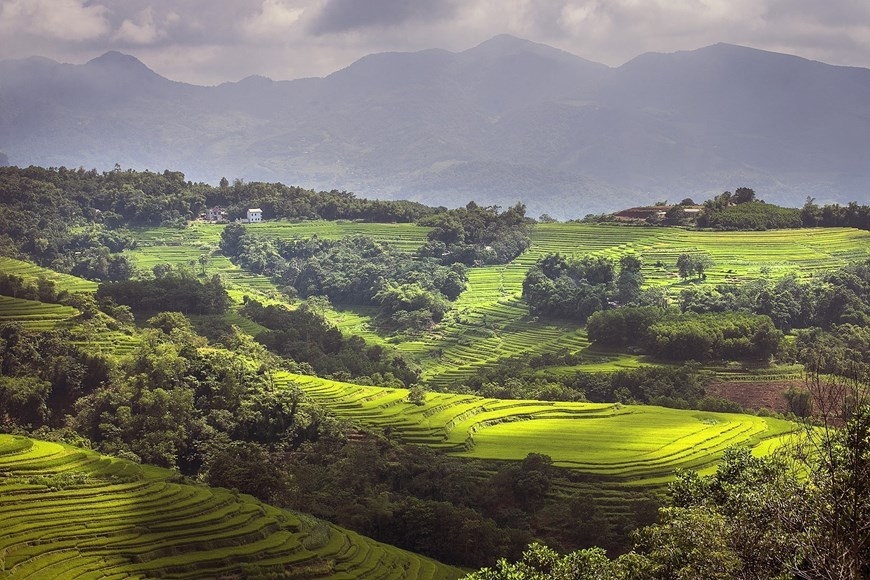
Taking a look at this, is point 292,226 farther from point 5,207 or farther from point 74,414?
point 74,414

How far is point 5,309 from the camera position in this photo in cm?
3962

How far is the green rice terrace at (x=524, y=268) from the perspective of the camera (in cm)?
5159

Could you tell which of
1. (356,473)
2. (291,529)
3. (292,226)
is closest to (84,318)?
(356,473)

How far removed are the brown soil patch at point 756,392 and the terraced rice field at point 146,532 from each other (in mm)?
19997

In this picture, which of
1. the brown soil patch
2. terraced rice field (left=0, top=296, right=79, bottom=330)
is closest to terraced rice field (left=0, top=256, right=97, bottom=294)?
terraced rice field (left=0, top=296, right=79, bottom=330)

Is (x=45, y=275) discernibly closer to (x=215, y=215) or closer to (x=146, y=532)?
(x=146, y=532)

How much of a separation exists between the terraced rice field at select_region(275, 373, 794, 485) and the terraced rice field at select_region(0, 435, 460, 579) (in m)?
8.11

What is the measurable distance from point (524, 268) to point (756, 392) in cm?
3012

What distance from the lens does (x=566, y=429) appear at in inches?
1353

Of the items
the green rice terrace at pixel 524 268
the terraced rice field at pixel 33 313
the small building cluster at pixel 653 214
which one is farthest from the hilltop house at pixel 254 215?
the terraced rice field at pixel 33 313

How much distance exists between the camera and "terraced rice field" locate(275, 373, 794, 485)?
30984 millimetres

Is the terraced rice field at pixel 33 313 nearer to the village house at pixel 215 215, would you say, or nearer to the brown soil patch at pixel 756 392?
the brown soil patch at pixel 756 392

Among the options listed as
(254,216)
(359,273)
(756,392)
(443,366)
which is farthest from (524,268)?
(756,392)

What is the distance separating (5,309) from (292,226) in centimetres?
4261
